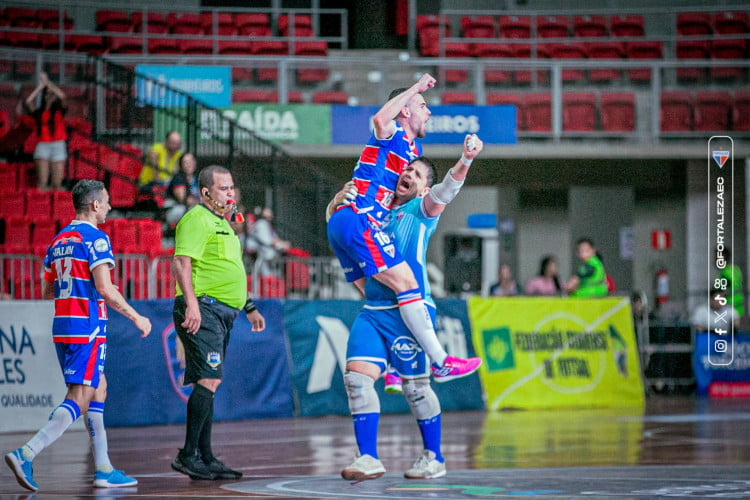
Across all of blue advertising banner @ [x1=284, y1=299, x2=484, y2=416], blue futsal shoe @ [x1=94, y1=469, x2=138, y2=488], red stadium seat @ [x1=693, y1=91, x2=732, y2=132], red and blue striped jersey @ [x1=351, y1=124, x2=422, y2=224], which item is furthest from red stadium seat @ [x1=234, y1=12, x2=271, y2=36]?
blue futsal shoe @ [x1=94, y1=469, x2=138, y2=488]

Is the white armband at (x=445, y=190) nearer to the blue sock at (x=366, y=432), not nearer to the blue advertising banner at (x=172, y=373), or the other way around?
the blue sock at (x=366, y=432)

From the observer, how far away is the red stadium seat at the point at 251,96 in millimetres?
23109

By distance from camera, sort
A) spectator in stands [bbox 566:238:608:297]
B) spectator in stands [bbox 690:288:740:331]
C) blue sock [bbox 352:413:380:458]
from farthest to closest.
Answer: spectator in stands [bbox 690:288:740:331] → spectator in stands [bbox 566:238:608:297] → blue sock [bbox 352:413:380:458]

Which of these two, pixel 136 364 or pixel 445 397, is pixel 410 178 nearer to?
pixel 136 364

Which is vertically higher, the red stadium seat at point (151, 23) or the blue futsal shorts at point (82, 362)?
the red stadium seat at point (151, 23)

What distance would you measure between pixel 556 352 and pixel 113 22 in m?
14.8

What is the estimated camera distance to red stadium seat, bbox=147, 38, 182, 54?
26859 millimetres

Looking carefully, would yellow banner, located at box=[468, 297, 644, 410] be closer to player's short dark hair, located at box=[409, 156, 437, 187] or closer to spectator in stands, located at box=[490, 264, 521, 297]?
spectator in stands, located at box=[490, 264, 521, 297]

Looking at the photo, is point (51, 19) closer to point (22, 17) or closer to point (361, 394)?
point (22, 17)

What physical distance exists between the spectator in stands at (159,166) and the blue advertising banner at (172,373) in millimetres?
3763

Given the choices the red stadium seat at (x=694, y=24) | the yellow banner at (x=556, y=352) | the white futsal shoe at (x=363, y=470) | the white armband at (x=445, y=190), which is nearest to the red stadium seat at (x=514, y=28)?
the red stadium seat at (x=694, y=24)

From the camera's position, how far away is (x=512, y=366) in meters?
16.9

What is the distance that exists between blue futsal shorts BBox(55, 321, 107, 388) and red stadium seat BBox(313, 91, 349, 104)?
16.3 meters

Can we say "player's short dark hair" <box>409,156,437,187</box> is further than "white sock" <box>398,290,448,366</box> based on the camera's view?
Yes
